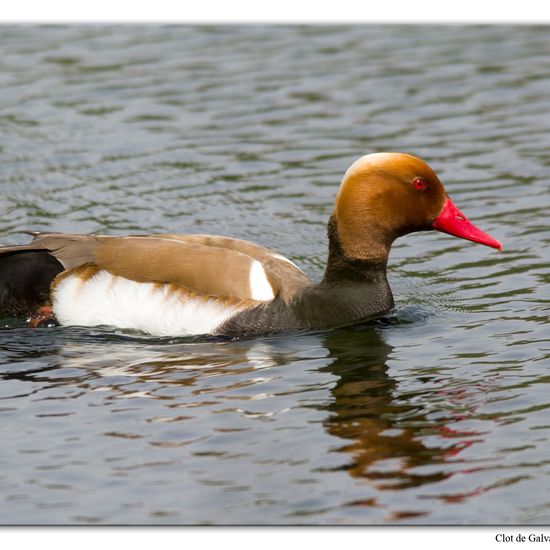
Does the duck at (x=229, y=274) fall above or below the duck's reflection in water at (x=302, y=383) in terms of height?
above

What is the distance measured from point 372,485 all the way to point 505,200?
6.07 metres

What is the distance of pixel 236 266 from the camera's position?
9.59 m

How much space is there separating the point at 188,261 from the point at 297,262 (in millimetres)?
2223

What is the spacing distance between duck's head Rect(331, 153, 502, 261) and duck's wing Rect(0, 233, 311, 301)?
51 centimetres

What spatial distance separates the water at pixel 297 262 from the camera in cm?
704

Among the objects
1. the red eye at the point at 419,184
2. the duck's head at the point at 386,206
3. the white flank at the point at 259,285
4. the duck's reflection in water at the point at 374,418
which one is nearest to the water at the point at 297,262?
the duck's reflection in water at the point at 374,418

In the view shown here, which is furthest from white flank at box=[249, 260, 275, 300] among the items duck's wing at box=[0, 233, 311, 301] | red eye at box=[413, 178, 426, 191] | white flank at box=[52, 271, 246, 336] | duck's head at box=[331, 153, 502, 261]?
red eye at box=[413, 178, 426, 191]

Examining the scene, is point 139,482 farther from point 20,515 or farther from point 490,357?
point 490,357

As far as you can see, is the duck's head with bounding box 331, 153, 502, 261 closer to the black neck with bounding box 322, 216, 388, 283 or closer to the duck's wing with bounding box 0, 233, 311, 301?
the black neck with bounding box 322, 216, 388, 283

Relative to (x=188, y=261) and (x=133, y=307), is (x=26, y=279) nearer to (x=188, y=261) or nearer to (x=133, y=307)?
(x=133, y=307)

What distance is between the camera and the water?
23.1 ft

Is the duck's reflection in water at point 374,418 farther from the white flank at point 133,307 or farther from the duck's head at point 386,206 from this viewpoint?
the white flank at point 133,307

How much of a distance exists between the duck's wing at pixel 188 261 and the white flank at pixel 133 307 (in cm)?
7

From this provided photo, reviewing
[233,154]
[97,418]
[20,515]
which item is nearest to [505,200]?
[233,154]
